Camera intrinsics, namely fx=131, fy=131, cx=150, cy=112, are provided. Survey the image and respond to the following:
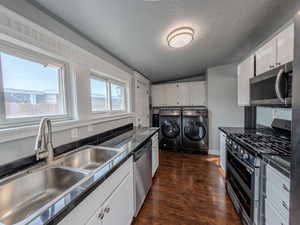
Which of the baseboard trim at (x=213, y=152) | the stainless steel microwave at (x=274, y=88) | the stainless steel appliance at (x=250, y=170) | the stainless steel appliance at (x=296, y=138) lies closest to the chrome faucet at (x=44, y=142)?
the stainless steel appliance at (x=296, y=138)

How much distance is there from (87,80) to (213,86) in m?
3.11

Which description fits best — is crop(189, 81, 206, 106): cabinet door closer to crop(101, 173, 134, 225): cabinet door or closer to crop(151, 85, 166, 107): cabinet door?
crop(151, 85, 166, 107): cabinet door

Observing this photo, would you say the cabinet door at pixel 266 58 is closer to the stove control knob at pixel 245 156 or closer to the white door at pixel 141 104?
the stove control knob at pixel 245 156

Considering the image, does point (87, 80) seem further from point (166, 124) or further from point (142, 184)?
point (166, 124)

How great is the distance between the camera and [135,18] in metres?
1.36

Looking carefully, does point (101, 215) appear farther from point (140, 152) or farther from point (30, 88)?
point (30, 88)

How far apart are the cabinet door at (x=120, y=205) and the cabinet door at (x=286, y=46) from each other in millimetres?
1881

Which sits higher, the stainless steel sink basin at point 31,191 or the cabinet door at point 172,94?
the cabinet door at point 172,94

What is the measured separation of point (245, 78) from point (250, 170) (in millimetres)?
1404

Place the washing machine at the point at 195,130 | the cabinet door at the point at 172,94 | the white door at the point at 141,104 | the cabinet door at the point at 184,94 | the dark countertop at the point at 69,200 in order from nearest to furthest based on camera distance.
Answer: the dark countertop at the point at 69,200, the white door at the point at 141,104, the washing machine at the point at 195,130, the cabinet door at the point at 184,94, the cabinet door at the point at 172,94

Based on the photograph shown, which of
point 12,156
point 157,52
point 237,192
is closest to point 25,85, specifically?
point 12,156

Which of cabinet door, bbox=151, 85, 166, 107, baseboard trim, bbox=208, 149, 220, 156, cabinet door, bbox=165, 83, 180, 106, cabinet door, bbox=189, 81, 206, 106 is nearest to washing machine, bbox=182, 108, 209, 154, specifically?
baseboard trim, bbox=208, 149, 220, 156

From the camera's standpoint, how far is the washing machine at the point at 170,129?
371 cm

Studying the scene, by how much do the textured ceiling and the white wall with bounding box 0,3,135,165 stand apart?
118 mm
